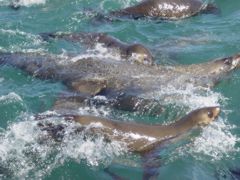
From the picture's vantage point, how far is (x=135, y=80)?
1151cm

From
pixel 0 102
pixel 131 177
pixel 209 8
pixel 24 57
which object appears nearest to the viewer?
pixel 131 177

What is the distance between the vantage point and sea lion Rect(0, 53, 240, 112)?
1129cm

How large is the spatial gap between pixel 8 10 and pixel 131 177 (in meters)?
8.50

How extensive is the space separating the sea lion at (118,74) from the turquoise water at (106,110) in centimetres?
23

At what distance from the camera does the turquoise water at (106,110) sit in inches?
351

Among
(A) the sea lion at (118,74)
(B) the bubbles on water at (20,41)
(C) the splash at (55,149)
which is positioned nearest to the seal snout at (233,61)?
(A) the sea lion at (118,74)

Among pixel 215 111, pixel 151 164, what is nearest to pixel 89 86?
pixel 215 111

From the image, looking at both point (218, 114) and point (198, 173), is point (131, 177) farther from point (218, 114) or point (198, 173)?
point (218, 114)

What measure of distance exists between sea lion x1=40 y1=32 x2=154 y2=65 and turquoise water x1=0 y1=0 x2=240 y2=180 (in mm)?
221

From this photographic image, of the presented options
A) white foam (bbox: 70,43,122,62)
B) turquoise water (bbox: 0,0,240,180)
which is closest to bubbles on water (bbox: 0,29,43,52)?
turquoise water (bbox: 0,0,240,180)

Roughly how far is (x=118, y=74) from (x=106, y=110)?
1.42m

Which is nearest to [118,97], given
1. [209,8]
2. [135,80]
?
[135,80]

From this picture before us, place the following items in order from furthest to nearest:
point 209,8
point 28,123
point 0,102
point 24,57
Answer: point 209,8
point 24,57
point 0,102
point 28,123

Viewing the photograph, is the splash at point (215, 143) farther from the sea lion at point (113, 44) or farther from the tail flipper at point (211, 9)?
the tail flipper at point (211, 9)
